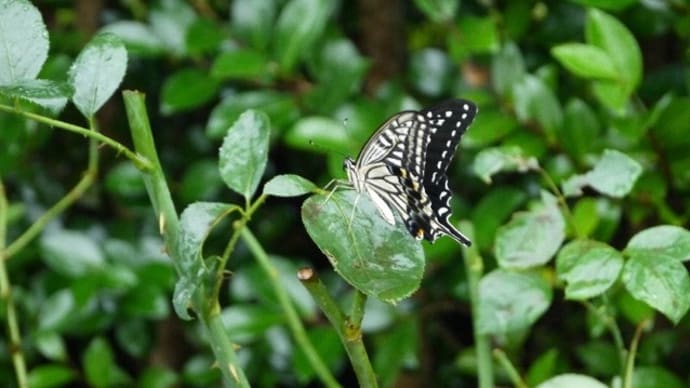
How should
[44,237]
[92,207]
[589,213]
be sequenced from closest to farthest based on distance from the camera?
[589,213] → [44,237] → [92,207]

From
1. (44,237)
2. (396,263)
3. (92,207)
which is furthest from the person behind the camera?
(92,207)

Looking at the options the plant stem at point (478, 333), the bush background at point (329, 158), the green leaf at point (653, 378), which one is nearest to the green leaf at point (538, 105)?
the bush background at point (329, 158)

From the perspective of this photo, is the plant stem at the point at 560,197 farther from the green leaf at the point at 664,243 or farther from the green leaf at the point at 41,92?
the green leaf at the point at 41,92

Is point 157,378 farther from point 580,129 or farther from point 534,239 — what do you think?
point 534,239

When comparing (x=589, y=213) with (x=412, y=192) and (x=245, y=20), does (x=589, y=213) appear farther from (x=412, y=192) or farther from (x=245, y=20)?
(x=245, y=20)

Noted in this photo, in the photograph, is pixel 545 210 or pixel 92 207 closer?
pixel 545 210

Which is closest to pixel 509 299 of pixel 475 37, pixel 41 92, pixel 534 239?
pixel 534 239

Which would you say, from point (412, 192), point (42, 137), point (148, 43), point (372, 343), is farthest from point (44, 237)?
point (412, 192)

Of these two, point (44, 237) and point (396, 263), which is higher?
point (396, 263)
